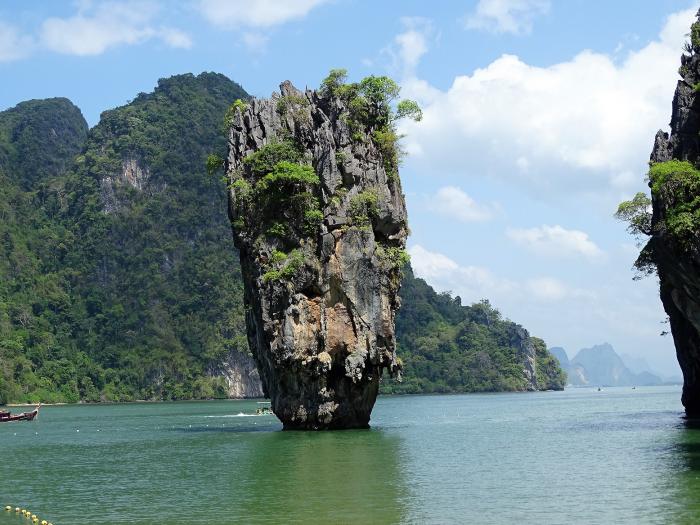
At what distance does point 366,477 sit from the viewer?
27.5m

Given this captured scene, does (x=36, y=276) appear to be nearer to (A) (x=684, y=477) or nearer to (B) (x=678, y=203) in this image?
(B) (x=678, y=203)

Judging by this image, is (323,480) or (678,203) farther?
(678,203)

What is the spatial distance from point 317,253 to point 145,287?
109636mm

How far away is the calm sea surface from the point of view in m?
21.8

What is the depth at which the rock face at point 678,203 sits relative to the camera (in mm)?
36219

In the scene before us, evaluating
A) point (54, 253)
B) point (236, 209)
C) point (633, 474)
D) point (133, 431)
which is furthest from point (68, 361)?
point (633, 474)

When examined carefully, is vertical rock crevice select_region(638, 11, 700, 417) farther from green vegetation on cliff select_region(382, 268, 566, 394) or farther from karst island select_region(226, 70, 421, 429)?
green vegetation on cliff select_region(382, 268, 566, 394)

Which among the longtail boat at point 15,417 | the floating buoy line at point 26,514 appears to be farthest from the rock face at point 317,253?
the longtail boat at point 15,417

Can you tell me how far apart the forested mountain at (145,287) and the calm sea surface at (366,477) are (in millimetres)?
82007

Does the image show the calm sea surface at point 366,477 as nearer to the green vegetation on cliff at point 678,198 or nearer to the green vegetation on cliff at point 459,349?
the green vegetation on cliff at point 678,198

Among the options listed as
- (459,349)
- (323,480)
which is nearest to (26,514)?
(323,480)

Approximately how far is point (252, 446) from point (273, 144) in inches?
585

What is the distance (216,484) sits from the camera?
2703 centimetres

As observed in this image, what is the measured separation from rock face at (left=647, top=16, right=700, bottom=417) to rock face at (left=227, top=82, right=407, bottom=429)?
40.6 ft
